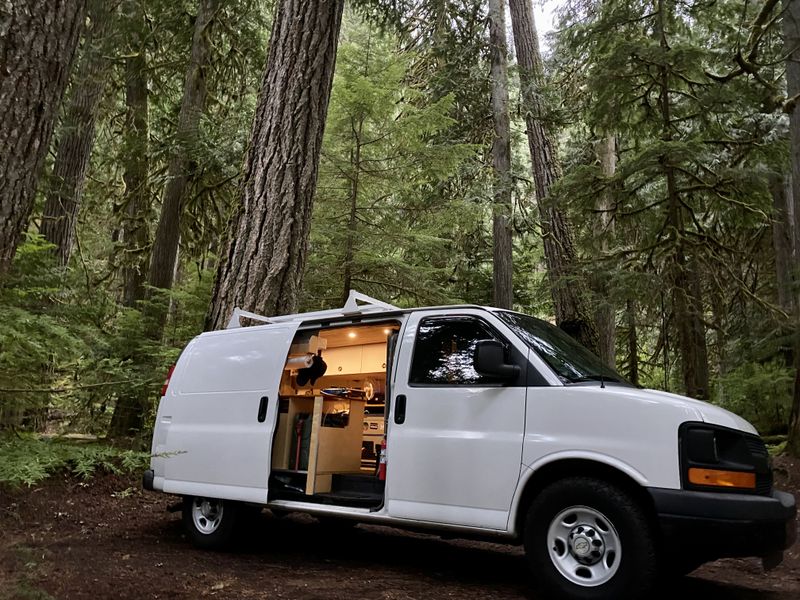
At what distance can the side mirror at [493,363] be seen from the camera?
4.56 metres

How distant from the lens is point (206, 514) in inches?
244

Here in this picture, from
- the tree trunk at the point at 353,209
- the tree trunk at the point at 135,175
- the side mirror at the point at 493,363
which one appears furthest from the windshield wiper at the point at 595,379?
the tree trunk at the point at 135,175

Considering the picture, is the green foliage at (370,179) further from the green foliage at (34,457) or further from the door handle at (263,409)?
the green foliage at (34,457)

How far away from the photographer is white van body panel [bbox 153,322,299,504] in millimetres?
5859

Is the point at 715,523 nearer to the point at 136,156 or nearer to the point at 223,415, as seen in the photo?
the point at 223,415

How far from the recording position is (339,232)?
10.2 m

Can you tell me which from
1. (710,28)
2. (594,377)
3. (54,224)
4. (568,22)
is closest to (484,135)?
(568,22)

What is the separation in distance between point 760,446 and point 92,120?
12.0 m

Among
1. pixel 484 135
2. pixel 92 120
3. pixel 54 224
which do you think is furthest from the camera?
pixel 484 135

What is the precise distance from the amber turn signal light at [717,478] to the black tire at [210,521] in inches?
154

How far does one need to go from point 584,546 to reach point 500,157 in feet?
41.1

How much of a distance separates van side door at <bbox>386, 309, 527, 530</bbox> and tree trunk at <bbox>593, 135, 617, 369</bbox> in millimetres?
6264

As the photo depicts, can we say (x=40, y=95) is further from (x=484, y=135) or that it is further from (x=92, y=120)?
(x=484, y=135)

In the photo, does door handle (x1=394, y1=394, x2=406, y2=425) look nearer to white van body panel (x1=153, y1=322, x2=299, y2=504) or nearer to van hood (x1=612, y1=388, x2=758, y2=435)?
white van body panel (x1=153, y1=322, x2=299, y2=504)
